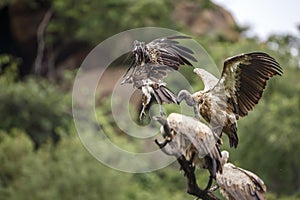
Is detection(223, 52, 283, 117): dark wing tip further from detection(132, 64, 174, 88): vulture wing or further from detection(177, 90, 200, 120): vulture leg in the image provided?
detection(132, 64, 174, 88): vulture wing

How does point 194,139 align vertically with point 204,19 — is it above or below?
above

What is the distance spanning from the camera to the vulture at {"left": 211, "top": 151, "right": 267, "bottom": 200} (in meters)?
6.13

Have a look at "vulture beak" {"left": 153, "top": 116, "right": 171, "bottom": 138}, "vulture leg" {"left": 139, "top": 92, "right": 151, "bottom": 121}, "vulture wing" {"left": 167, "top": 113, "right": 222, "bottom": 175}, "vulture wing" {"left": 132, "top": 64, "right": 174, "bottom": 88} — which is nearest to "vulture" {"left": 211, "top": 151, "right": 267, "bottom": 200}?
"vulture wing" {"left": 167, "top": 113, "right": 222, "bottom": 175}

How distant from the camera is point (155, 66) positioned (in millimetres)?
6648

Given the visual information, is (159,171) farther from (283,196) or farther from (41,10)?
(41,10)

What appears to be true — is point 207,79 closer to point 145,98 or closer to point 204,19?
point 145,98

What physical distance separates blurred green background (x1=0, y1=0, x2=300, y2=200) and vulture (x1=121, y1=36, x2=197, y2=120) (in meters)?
11.8

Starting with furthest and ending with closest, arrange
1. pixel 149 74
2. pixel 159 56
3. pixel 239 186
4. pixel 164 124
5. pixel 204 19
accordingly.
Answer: pixel 204 19, pixel 159 56, pixel 149 74, pixel 239 186, pixel 164 124

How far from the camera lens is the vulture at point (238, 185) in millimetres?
6133

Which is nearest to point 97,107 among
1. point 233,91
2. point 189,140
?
point 233,91

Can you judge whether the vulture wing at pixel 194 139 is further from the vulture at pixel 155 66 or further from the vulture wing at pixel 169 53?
the vulture wing at pixel 169 53

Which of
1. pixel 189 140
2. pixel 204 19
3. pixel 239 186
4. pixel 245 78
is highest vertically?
pixel 245 78

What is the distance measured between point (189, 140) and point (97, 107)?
70.5 feet

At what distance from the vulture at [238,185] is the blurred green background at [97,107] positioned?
12.6m
